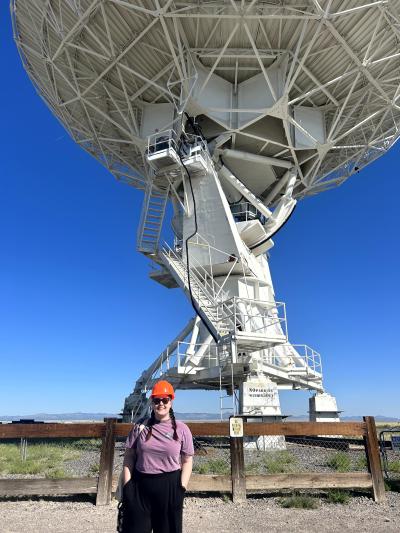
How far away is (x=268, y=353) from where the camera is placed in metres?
17.6

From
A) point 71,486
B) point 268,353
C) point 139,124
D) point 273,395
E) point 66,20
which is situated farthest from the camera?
point 139,124

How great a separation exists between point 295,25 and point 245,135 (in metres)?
4.24

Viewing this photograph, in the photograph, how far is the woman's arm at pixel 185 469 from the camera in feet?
10.4

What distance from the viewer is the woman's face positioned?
3289mm

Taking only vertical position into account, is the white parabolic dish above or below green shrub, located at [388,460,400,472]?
above

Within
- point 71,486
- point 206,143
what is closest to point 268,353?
point 206,143

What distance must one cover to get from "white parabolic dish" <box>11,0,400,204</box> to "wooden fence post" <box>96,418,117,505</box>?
12.5m

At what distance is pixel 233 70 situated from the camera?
17.8 m

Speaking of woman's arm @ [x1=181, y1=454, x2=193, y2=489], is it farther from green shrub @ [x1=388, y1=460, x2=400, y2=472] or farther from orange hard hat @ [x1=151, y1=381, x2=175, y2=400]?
green shrub @ [x1=388, y1=460, x2=400, y2=472]

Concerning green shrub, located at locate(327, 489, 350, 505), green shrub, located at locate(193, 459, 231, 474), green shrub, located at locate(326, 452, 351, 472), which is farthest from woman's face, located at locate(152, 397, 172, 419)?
green shrub, located at locate(326, 452, 351, 472)

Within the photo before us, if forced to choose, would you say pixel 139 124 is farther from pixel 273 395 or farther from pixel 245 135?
pixel 273 395

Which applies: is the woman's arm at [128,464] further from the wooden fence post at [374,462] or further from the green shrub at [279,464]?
the green shrub at [279,464]

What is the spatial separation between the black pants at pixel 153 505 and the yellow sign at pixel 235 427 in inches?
118

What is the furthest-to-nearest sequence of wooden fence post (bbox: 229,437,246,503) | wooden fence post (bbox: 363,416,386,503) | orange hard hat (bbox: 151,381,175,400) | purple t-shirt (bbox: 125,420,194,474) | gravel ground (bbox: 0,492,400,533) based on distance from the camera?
wooden fence post (bbox: 363,416,386,503)
wooden fence post (bbox: 229,437,246,503)
gravel ground (bbox: 0,492,400,533)
orange hard hat (bbox: 151,381,175,400)
purple t-shirt (bbox: 125,420,194,474)
